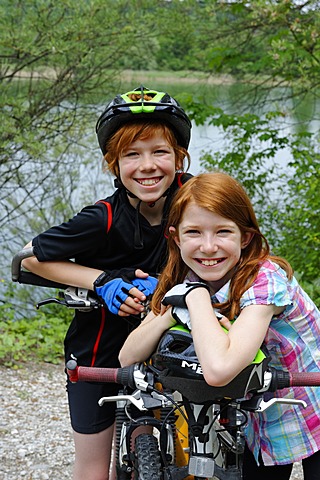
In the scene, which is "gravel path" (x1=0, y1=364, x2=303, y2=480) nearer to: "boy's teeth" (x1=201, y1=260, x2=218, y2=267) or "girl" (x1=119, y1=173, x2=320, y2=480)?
"girl" (x1=119, y1=173, x2=320, y2=480)

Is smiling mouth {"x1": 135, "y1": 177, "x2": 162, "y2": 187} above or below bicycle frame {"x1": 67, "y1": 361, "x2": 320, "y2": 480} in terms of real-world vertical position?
above

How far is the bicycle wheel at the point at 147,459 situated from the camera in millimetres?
2135

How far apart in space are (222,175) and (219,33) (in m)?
8.02

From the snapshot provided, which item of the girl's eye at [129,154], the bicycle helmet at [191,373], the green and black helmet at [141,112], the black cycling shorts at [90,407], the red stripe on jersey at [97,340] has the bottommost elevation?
the black cycling shorts at [90,407]

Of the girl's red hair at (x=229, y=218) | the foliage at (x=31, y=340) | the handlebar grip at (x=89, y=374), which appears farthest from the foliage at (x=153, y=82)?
the handlebar grip at (x=89, y=374)

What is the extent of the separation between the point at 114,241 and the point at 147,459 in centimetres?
94

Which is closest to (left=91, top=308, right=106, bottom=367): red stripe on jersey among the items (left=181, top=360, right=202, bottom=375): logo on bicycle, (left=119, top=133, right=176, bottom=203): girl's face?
(left=119, top=133, right=176, bottom=203): girl's face

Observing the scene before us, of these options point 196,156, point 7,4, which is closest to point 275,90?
point 196,156

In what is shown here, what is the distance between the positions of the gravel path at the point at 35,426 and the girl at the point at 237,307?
2.45 m

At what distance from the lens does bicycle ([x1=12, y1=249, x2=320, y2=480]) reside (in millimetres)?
2037

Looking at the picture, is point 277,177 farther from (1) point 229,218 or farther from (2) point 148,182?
(1) point 229,218

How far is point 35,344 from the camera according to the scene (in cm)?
733

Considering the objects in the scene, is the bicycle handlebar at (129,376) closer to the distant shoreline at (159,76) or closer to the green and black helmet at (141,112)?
the green and black helmet at (141,112)

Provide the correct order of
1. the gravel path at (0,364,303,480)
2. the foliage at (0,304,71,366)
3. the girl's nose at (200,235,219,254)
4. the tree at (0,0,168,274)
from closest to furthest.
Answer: the girl's nose at (200,235,219,254)
the gravel path at (0,364,303,480)
the foliage at (0,304,71,366)
the tree at (0,0,168,274)
